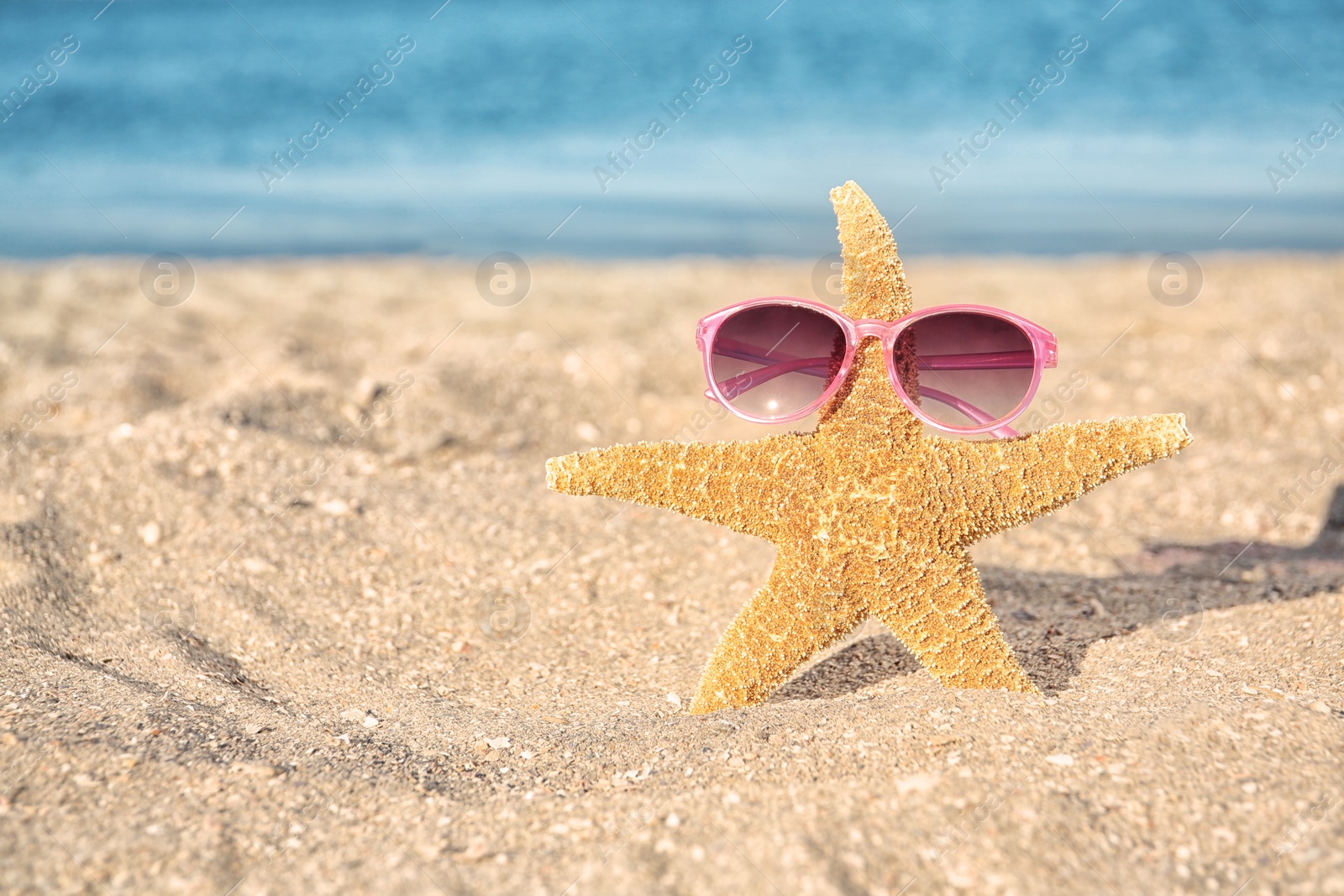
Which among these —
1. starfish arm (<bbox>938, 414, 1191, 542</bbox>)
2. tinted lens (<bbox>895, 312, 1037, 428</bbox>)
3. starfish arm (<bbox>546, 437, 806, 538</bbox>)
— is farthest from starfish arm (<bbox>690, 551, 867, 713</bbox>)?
tinted lens (<bbox>895, 312, 1037, 428</bbox>)

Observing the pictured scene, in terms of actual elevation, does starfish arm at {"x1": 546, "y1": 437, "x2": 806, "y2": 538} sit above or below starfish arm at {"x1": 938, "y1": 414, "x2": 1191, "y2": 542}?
below

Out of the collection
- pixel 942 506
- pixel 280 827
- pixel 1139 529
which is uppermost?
pixel 942 506

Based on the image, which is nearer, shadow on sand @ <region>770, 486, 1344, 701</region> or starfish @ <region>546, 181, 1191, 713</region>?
starfish @ <region>546, 181, 1191, 713</region>

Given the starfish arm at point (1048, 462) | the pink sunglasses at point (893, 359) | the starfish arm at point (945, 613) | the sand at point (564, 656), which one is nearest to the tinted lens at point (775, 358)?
the pink sunglasses at point (893, 359)

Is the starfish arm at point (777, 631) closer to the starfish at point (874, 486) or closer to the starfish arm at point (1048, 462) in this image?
the starfish at point (874, 486)

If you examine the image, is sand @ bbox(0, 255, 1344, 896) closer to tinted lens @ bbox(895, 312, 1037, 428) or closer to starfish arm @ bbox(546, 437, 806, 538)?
starfish arm @ bbox(546, 437, 806, 538)

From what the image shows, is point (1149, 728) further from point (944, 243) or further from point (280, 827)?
point (944, 243)

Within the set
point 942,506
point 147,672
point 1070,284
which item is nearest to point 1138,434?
point 942,506
